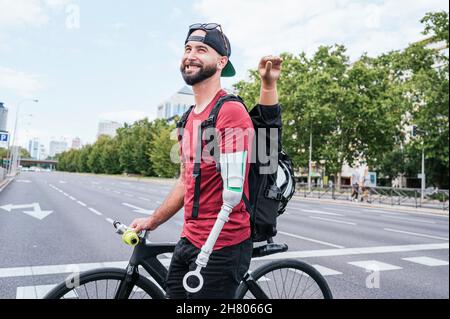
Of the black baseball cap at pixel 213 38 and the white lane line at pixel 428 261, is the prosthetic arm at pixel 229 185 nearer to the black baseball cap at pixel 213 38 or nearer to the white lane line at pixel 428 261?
the black baseball cap at pixel 213 38

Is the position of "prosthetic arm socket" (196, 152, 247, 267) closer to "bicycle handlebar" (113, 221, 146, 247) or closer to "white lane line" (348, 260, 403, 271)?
"bicycle handlebar" (113, 221, 146, 247)

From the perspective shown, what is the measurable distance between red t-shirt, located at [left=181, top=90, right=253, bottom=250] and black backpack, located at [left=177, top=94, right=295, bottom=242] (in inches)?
0.9

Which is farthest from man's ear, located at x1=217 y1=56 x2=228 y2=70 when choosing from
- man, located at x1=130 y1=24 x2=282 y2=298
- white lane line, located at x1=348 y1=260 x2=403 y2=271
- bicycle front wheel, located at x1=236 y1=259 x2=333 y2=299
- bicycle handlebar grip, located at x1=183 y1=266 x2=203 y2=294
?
white lane line, located at x1=348 y1=260 x2=403 y2=271

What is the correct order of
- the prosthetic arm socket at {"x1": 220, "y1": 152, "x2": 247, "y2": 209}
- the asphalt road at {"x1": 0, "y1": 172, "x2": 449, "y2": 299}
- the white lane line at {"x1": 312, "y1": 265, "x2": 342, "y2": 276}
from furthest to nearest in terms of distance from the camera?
the white lane line at {"x1": 312, "y1": 265, "x2": 342, "y2": 276}, the asphalt road at {"x1": 0, "y1": 172, "x2": 449, "y2": 299}, the prosthetic arm socket at {"x1": 220, "y1": 152, "x2": 247, "y2": 209}

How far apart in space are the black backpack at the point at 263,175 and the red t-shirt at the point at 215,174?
2cm

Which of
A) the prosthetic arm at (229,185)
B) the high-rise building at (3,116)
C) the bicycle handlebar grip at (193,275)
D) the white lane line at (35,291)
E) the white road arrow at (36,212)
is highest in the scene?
the high-rise building at (3,116)

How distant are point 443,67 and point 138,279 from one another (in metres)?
24.1

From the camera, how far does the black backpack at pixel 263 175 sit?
1.31 meters

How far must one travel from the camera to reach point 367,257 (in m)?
7.25

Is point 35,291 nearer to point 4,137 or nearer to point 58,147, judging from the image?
point 58,147

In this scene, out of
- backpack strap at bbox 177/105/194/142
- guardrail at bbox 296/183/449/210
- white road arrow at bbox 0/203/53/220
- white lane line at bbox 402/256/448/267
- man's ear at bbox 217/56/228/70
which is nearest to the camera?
man's ear at bbox 217/56/228/70

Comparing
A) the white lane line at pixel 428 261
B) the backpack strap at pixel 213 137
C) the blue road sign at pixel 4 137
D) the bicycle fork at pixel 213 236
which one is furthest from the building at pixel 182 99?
the white lane line at pixel 428 261

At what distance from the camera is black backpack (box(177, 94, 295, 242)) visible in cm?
131
